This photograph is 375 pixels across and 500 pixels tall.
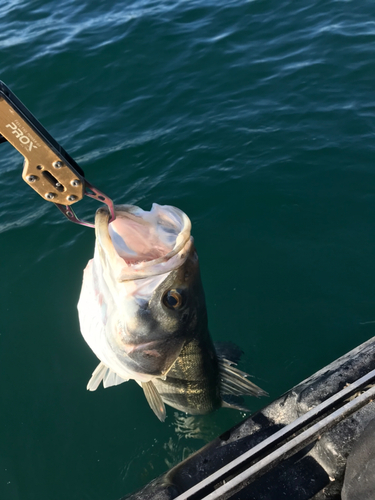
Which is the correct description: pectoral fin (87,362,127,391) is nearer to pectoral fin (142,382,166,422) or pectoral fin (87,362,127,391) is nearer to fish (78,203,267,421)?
fish (78,203,267,421)

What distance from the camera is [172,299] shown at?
3.21m

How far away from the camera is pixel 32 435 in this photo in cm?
509

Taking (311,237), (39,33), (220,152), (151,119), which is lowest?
(311,237)

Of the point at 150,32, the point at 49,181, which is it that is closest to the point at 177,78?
the point at 150,32

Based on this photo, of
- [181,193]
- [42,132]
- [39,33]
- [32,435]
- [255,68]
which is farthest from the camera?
[39,33]

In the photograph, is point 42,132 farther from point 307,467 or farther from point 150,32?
point 150,32

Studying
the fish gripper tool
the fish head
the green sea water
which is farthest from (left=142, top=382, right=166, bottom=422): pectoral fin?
the fish gripper tool

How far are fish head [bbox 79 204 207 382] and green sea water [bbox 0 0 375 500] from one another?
6.46 feet

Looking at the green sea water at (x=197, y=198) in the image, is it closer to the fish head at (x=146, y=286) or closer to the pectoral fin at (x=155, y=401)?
the pectoral fin at (x=155, y=401)

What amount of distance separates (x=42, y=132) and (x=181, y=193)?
512cm

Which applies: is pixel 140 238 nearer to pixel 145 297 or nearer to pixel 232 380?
pixel 145 297

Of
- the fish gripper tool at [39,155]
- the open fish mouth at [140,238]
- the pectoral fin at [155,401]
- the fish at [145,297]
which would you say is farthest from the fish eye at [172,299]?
the pectoral fin at [155,401]

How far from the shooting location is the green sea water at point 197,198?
514 cm

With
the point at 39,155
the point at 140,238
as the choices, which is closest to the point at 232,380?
the point at 140,238
